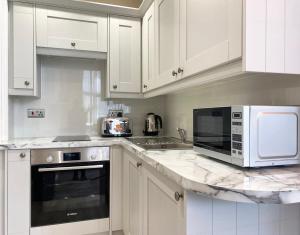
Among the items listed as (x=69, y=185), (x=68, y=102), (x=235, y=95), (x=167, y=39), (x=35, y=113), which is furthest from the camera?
(x=68, y=102)

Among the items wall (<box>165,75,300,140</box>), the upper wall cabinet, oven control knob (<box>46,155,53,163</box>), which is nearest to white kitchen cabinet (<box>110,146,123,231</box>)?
oven control knob (<box>46,155,53,163</box>)

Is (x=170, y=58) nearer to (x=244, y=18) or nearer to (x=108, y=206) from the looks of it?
(x=244, y=18)

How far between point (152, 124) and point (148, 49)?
762 millimetres

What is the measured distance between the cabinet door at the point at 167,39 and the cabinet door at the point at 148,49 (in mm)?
118

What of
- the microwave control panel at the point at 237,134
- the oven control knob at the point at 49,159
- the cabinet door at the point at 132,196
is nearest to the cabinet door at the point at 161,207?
the cabinet door at the point at 132,196

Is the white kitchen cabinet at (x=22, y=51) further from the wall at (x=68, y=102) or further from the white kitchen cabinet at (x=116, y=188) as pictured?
the white kitchen cabinet at (x=116, y=188)

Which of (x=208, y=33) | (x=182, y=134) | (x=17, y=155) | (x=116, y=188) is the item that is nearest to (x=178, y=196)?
(x=208, y=33)

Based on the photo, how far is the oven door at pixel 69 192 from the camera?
178 centimetres

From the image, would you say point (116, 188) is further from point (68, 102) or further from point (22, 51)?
point (22, 51)

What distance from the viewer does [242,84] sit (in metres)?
1.30

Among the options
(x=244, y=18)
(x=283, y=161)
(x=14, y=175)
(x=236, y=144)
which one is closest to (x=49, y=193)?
(x=14, y=175)

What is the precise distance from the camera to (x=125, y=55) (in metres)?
2.24

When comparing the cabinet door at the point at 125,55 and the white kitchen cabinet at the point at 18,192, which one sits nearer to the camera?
the white kitchen cabinet at the point at 18,192

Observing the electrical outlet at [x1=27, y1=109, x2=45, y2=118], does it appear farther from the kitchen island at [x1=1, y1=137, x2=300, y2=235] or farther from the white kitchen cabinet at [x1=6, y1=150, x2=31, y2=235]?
the kitchen island at [x1=1, y1=137, x2=300, y2=235]
